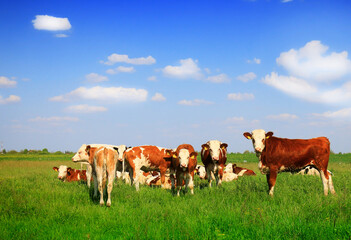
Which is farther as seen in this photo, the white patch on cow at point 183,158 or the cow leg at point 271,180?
the white patch on cow at point 183,158

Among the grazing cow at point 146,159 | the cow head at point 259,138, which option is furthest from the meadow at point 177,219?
the grazing cow at point 146,159

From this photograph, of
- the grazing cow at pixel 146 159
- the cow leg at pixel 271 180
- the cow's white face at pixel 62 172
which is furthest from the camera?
the cow's white face at pixel 62 172

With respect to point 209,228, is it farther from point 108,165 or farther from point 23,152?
point 23,152

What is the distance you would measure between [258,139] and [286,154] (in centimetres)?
132

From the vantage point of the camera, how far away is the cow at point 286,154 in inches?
436

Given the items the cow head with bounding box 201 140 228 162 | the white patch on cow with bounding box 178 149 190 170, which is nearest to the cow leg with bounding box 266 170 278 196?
the cow head with bounding box 201 140 228 162

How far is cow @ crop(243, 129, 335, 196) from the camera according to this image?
11078 millimetres

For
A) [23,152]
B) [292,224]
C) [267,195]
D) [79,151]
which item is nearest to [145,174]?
[79,151]

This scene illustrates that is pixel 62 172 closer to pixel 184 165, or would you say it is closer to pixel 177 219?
pixel 184 165

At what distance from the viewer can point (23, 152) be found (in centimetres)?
6638

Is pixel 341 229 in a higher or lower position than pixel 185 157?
lower

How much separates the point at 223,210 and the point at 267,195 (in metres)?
2.80

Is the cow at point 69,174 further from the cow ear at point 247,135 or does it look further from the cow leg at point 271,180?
the cow leg at point 271,180

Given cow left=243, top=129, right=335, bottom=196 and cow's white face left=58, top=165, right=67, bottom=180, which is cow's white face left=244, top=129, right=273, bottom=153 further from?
cow's white face left=58, top=165, right=67, bottom=180
